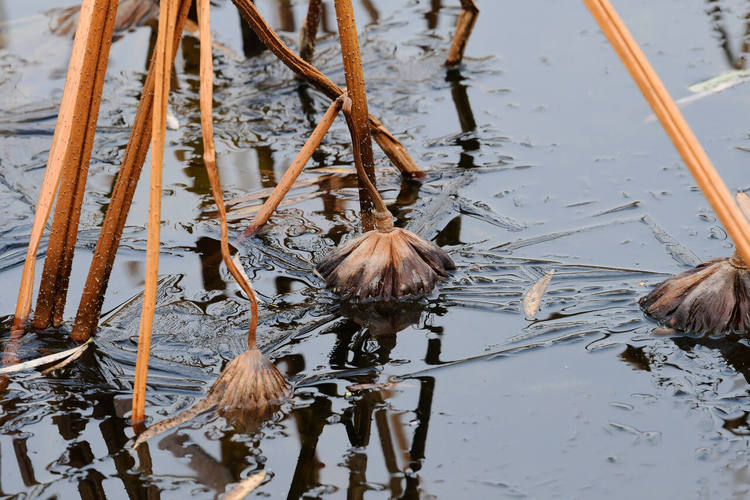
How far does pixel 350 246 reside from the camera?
2268mm

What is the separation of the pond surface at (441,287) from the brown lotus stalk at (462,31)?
8cm

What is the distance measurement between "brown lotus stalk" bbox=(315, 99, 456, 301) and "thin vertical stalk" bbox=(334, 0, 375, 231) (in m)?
0.10

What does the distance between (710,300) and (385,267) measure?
2.67 ft

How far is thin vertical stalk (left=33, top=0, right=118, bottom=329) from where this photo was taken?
5.95 feet

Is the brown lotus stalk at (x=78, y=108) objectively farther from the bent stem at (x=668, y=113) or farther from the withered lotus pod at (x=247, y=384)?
the bent stem at (x=668, y=113)

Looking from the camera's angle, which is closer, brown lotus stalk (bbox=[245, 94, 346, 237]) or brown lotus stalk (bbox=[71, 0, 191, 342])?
brown lotus stalk (bbox=[71, 0, 191, 342])

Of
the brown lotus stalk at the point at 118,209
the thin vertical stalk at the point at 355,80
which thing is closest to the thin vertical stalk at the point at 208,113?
the brown lotus stalk at the point at 118,209

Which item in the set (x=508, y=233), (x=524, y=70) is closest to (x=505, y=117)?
(x=524, y=70)

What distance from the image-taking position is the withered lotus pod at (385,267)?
7.23 ft

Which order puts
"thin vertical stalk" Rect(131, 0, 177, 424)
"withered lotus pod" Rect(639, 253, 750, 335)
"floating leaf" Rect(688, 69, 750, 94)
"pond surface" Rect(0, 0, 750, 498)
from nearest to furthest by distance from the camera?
1. "thin vertical stalk" Rect(131, 0, 177, 424)
2. "pond surface" Rect(0, 0, 750, 498)
3. "withered lotus pod" Rect(639, 253, 750, 335)
4. "floating leaf" Rect(688, 69, 750, 94)

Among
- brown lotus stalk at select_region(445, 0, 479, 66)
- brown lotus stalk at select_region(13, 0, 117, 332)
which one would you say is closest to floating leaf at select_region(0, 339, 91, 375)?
brown lotus stalk at select_region(13, 0, 117, 332)

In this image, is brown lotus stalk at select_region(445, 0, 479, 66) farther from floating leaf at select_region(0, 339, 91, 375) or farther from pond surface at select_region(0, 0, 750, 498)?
floating leaf at select_region(0, 339, 91, 375)

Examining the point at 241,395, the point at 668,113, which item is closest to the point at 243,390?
the point at 241,395

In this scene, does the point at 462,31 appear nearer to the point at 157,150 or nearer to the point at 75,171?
the point at 75,171
